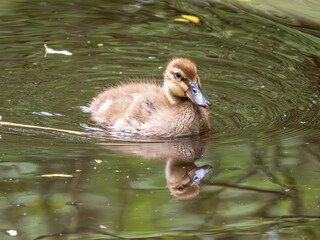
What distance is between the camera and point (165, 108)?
19.9ft

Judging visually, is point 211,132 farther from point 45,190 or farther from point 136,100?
point 45,190

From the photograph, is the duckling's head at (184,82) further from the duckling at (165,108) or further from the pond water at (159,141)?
Result: the pond water at (159,141)

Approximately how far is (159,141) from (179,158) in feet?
2.08

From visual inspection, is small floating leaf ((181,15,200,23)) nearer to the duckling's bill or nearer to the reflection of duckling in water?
the duckling's bill

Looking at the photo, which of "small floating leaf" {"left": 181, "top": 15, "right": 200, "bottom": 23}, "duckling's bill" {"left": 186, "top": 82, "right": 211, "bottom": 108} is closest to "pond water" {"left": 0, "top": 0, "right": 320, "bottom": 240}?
"small floating leaf" {"left": 181, "top": 15, "right": 200, "bottom": 23}

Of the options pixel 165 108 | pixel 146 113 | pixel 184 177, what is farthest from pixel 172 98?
pixel 184 177

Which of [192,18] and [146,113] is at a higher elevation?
[146,113]

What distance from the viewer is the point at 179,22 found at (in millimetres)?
8602

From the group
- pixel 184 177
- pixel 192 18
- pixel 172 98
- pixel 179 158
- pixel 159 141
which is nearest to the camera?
pixel 184 177

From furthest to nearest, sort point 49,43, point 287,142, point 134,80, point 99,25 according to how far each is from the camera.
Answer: point 99,25
point 49,43
point 134,80
point 287,142

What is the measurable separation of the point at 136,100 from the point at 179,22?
8.85 ft

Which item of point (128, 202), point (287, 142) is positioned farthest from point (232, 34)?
point (128, 202)

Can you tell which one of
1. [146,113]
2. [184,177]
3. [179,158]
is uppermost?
[184,177]

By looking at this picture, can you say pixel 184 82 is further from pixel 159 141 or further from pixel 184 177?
pixel 184 177
